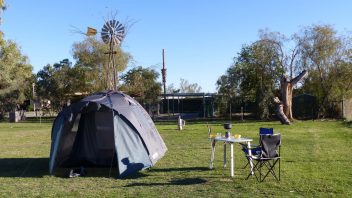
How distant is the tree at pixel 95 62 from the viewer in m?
34.1

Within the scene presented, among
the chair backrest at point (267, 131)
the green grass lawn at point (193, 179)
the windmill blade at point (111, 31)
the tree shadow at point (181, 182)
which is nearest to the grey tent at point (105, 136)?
the green grass lawn at point (193, 179)

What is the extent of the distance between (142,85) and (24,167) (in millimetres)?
22608

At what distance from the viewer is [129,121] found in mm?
→ 8758

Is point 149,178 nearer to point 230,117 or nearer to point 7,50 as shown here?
point 230,117

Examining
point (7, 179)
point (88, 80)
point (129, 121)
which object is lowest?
point (7, 179)

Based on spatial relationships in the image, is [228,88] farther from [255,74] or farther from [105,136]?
[105,136]

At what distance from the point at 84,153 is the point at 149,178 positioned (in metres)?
2.70

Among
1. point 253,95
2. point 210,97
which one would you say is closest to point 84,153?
point 253,95

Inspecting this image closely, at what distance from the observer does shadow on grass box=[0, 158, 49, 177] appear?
904 centimetres

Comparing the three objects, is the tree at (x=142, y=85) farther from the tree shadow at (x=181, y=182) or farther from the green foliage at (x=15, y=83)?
the tree shadow at (x=181, y=182)

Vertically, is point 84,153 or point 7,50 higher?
point 7,50

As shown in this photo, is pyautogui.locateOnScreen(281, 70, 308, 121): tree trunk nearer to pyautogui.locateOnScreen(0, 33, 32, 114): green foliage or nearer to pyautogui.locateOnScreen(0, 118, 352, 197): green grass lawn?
pyautogui.locateOnScreen(0, 118, 352, 197): green grass lawn

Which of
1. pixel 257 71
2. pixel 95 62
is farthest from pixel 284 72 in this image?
pixel 95 62

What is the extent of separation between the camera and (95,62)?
34531mm
